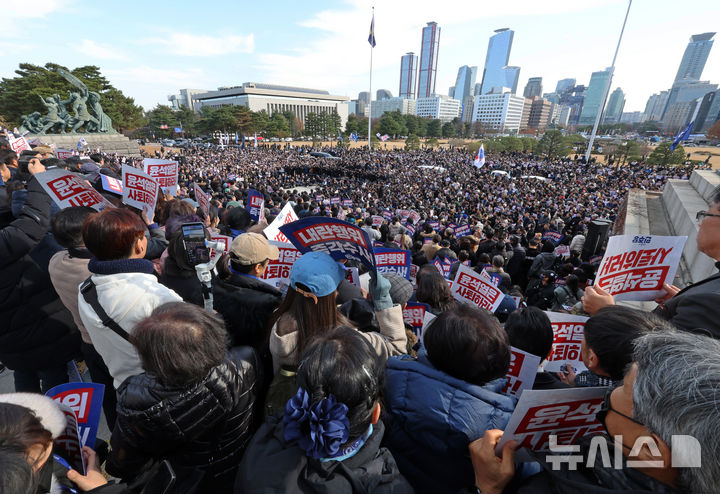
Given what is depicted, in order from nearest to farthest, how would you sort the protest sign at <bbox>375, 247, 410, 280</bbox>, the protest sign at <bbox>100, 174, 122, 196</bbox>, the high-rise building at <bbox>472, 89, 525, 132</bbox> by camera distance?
the protest sign at <bbox>375, 247, 410, 280</bbox>, the protest sign at <bbox>100, 174, 122, 196</bbox>, the high-rise building at <bbox>472, 89, 525, 132</bbox>

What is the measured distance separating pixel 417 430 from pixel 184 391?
3.13 ft

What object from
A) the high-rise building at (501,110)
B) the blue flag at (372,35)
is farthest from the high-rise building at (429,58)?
the blue flag at (372,35)

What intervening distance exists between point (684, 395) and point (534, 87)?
790 feet

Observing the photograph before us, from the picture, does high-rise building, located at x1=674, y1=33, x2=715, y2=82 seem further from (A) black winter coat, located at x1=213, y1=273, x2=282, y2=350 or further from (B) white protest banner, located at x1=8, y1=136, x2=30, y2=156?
(B) white protest banner, located at x1=8, y1=136, x2=30, y2=156

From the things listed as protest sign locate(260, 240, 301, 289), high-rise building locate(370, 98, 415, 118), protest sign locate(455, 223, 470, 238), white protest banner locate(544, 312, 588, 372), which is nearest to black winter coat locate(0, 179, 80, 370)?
protest sign locate(260, 240, 301, 289)

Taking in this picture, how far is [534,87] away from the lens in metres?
192

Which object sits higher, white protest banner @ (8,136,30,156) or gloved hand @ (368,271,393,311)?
white protest banner @ (8,136,30,156)

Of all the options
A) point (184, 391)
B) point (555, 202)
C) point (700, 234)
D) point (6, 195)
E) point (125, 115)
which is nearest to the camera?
point (184, 391)

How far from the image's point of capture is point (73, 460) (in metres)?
1.30

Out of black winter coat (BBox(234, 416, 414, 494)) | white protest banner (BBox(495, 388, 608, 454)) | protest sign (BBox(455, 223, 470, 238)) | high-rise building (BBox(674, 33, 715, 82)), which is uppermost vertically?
high-rise building (BBox(674, 33, 715, 82))

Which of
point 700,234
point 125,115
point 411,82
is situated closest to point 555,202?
point 700,234

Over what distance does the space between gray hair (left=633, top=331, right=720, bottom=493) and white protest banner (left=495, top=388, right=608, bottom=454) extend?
0.20 meters

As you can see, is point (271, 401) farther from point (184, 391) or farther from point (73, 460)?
point (73, 460)

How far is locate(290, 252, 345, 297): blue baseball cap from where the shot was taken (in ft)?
5.01
